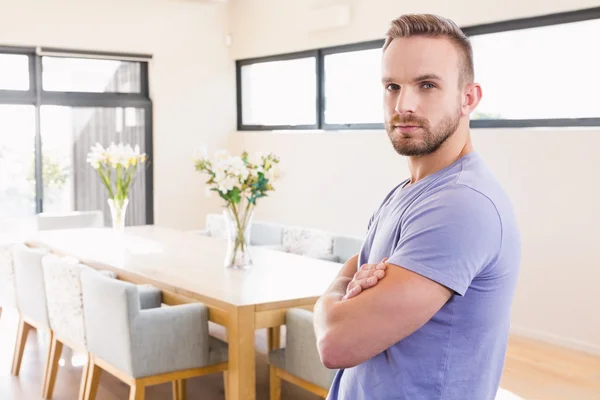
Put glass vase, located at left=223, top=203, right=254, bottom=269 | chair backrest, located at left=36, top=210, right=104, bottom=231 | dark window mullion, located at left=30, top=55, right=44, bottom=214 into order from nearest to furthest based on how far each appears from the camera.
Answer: glass vase, located at left=223, top=203, right=254, bottom=269 < chair backrest, located at left=36, top=210, right=104, bottom=231 < dark window mullion, located at left=30, top=55, right=44, bottom=214

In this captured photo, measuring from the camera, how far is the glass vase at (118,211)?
512 cm

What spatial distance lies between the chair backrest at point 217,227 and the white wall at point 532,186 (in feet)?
4.81

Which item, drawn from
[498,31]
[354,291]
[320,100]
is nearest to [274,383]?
[354,291]

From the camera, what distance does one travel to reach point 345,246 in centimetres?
459

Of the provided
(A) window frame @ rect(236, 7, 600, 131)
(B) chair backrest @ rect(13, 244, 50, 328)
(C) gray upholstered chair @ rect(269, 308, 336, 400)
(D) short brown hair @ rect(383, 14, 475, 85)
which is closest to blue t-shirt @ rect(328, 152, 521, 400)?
(D) short brown hair @ rect(383, 14, 475, 85)

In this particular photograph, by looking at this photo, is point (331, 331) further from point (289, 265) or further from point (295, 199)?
point (295, 199)

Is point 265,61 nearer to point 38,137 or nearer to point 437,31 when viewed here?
A: point 38,137

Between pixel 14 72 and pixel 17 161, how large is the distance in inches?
32.2

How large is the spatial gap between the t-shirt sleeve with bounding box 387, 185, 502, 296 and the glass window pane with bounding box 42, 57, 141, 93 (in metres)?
6.69

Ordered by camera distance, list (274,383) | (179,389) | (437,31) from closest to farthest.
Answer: (437,31)
(274,383)
(179,389)

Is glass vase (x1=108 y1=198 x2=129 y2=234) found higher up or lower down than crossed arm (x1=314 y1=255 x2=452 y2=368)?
lower down

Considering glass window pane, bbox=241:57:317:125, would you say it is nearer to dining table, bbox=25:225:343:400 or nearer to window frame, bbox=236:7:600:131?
window frame, bbox=236:7:600:131

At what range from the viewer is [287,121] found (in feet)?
25.5

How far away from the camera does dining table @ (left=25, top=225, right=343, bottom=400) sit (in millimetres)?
3154
